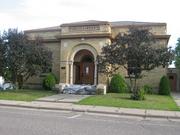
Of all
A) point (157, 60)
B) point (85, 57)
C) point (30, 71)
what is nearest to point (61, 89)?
point (30, 71)

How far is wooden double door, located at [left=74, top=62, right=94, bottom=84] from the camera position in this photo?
104 ft

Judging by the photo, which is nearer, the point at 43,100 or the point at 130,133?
the point at 130,133

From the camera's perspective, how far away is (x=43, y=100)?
21750 millimetres

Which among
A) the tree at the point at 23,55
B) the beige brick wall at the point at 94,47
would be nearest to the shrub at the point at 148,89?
the beige brick wall at the point at 94,47

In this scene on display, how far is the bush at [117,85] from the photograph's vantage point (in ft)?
93.7

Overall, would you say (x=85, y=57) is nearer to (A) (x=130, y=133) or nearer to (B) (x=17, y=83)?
(B) (x=17, y=83)

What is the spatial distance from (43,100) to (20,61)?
20.6ft

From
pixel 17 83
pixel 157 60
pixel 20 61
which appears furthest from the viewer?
pixel 17 83

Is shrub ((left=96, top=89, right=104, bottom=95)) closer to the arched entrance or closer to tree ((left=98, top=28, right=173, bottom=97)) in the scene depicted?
tree ((left=98, top=28, right=173, bottom=97))

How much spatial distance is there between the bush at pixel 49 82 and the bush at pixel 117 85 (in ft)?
18.6

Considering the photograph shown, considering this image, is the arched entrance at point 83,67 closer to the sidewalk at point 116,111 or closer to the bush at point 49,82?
the bush at point 49,82

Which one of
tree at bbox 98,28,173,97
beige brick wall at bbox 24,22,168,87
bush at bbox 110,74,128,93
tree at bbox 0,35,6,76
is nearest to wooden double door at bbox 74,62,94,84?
beige brick wall at bbox 24,22,168,87

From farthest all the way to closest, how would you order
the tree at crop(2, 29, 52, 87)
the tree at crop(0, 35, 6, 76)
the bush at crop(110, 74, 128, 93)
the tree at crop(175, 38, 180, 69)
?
the tree at crop(175, 38, 180, 69) → the bush at crop(110, 74, 128, 93) → the tree at crop(0, 35, 6, 76) → the tree at crop(2, 29, 52, 87)

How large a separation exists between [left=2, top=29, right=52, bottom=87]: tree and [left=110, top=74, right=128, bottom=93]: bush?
5.56 m
